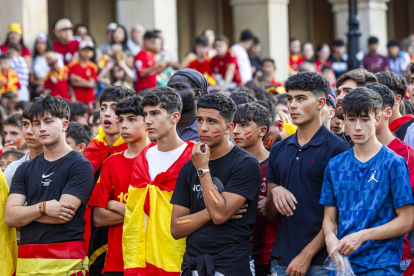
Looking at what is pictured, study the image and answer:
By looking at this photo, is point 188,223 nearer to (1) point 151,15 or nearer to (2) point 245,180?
(2) point 245,180

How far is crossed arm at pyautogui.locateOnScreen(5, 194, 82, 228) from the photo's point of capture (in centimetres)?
530

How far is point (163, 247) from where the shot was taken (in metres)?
5.22

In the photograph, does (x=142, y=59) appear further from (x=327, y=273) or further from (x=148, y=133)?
(x=327, y=273)

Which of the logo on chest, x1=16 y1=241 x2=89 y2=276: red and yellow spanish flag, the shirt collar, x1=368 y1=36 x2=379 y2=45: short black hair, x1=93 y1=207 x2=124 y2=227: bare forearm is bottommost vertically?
x1=16 y1=241 x2=89 y2=276: red and yellow spanish flag

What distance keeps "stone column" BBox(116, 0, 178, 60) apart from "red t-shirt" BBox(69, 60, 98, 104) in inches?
79.7

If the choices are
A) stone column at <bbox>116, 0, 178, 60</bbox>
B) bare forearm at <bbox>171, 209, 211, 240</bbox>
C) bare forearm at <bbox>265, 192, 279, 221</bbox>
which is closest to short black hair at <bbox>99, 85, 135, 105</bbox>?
bare forearm at <bbox>171, 209, 211, 240</bbox>

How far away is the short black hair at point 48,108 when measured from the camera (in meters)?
5.62

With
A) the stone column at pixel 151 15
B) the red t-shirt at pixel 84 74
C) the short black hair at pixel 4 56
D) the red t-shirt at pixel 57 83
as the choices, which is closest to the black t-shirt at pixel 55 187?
the short black hair at pixel 4 56

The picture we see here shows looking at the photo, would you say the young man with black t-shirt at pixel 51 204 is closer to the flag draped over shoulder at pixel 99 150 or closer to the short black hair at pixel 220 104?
the flag draped over shoulder at pixel 99 150

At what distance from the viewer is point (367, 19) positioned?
19.7 metres

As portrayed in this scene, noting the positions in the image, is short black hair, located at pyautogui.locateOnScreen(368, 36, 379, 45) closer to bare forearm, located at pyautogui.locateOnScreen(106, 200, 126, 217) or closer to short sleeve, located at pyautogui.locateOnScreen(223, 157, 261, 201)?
bare forearm, located at pyautogui.locateOnScreen(106, 200, 126, 217)

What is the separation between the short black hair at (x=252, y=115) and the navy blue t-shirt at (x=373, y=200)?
117 cm

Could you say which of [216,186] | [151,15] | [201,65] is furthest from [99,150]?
[151,15]

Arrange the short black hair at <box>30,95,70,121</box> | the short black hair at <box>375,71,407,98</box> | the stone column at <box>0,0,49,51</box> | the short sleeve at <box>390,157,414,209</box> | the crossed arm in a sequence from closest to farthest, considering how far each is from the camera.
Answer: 1. the short sleeve at <box>390,157,414,209</box>
2. the crossed arm
3. the short black hair at <box>30,95,70,121</box>
4. the short black hair at <box>375,71,407,98</box>
5. the stone column at <box>0,0,49,51</box>
